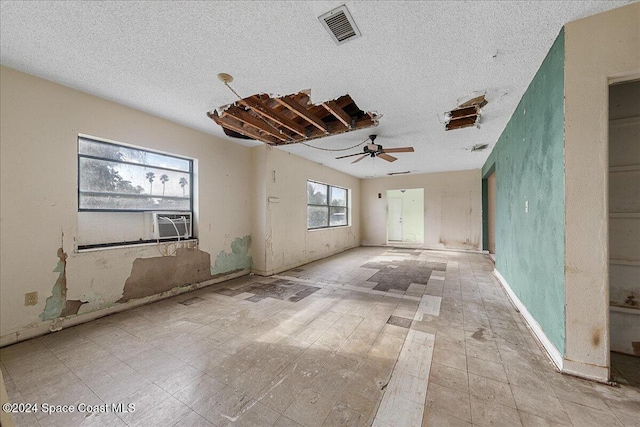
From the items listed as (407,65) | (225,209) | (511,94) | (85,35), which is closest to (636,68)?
(511,94)

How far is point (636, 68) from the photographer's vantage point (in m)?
1.64

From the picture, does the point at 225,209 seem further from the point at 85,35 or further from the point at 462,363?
the point at 462,363

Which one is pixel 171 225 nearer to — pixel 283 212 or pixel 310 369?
pixel 283 212

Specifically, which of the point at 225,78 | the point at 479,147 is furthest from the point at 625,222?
the point at 225,78

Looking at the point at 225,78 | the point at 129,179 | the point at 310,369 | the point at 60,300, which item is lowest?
the point at 310,369

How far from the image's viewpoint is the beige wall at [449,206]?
7.15 m

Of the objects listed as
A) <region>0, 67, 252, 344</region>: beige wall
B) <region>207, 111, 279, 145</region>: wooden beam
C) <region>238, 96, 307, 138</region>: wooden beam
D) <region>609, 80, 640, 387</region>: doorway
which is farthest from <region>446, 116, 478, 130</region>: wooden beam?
<region>0, 67, 252, 344</region>: beige wall

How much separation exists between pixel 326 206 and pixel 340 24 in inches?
209

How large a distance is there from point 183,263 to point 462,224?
7478 millimetres

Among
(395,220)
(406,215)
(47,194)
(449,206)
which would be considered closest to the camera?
(47,194)

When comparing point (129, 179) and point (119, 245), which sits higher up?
point (129, 179)

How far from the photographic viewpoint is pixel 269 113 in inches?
125

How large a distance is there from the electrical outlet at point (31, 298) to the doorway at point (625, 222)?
5373 millimetres

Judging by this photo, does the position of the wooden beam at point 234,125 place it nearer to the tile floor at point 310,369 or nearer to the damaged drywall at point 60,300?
the damaged drywall at point 60,300
